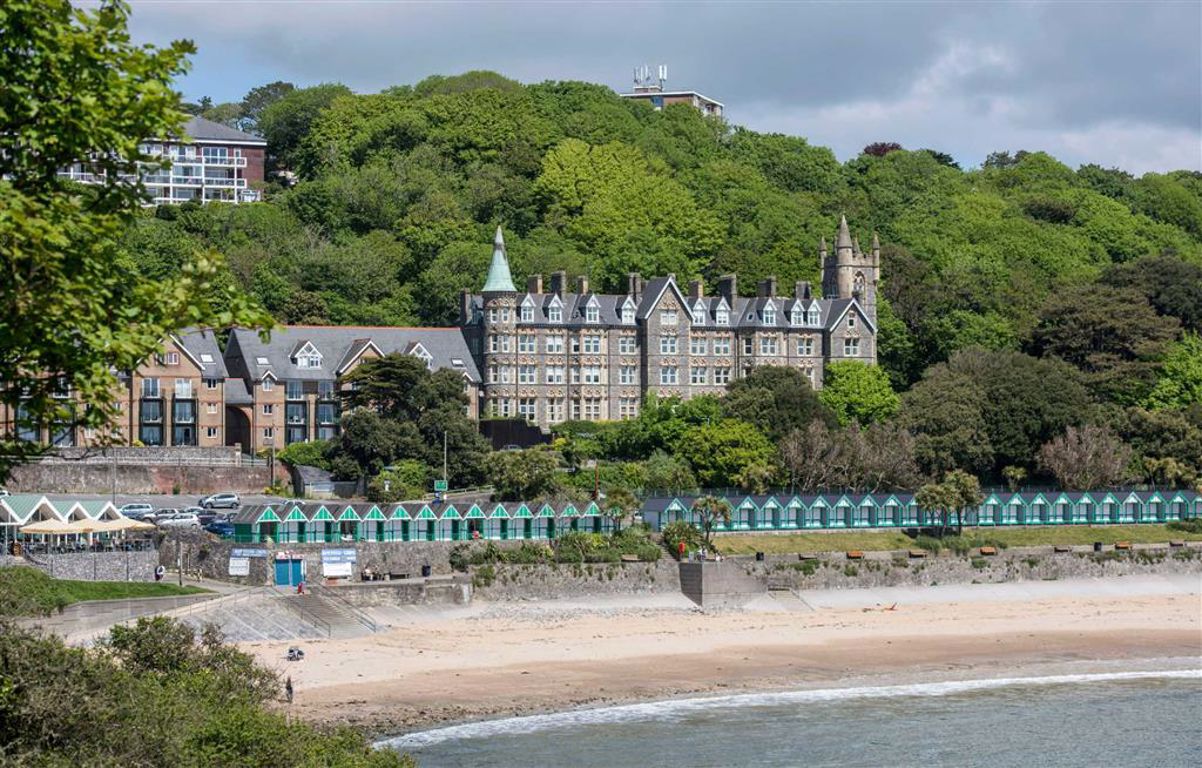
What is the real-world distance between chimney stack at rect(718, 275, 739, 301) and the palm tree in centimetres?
3214

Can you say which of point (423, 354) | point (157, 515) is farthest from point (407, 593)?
point (423, 354)

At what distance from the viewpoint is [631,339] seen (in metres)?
104

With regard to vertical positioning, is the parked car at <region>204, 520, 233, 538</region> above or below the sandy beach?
above

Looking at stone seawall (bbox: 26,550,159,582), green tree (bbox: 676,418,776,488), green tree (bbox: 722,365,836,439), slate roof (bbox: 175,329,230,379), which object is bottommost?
stone seawall (bbox: 26,550,159,582)

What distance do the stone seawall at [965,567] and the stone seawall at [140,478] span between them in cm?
2502

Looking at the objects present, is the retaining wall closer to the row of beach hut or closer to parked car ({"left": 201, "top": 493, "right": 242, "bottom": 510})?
the row of beach hut

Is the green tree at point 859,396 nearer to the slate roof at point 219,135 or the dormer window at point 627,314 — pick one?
the dormer window at point 627,314

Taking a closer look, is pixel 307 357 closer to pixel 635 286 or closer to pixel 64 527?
pixel 635 286

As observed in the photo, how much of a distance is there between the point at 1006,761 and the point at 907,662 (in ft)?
50.7

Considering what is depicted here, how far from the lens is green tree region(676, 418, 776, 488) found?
85.4 metres

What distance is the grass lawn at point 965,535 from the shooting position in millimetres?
78250

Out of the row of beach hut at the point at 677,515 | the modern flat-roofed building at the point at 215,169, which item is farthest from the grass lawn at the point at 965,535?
the modern flat-roofed building at the point at 215,169

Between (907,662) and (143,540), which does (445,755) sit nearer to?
(907,662)

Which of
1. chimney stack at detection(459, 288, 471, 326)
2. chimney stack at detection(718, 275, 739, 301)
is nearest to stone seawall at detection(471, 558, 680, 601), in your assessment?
chimney stack at detection(459, 288, 471, 326)
